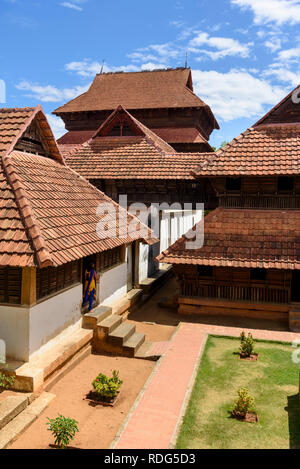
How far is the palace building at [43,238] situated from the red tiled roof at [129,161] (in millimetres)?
3311

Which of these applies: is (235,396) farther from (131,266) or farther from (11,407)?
(131,266)

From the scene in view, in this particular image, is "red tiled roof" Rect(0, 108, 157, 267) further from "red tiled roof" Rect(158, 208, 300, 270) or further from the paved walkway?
the paved walkway

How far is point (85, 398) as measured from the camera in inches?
287

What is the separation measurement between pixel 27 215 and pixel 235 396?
5.18 m

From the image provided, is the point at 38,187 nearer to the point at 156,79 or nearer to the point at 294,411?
the point at 294,411

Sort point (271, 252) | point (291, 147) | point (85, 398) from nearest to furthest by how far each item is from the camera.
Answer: point (85, 398) → point (271, 252) → point (291, 147)

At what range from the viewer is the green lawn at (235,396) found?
18.5 feet

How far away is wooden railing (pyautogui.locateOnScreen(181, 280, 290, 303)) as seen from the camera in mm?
11805

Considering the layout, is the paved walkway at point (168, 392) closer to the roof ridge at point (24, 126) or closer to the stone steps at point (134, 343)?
the stone steps at point (134, 343)

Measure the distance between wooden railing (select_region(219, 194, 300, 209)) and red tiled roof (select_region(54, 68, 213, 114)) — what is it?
1070 centimetres

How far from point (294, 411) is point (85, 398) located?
3.78m

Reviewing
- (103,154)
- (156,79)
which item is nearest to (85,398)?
(103,154)

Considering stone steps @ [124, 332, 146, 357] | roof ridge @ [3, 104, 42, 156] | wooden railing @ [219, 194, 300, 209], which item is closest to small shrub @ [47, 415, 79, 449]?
stone steps @ [124, 332, 146, 357]

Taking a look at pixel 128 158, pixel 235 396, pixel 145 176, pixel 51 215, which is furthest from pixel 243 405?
pixel 128 158
